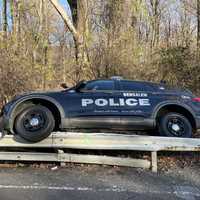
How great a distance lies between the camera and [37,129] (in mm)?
8125

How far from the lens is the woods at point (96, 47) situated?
15.5 metres

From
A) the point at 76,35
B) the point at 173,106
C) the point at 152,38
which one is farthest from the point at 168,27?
the point at 173,106

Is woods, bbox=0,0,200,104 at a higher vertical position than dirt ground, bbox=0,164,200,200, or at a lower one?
higher

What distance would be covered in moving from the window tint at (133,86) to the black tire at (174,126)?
763 mm

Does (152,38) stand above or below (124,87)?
above

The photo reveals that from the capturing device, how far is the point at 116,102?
29.0 ft

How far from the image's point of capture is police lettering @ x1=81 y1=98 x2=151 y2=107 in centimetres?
875

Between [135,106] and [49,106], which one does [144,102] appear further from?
[49,106]

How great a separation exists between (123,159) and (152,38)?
55.7 ft

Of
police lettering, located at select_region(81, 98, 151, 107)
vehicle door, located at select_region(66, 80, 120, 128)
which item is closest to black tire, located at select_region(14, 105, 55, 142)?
vehicle door, located at select_region(66, 80, 120, 128)

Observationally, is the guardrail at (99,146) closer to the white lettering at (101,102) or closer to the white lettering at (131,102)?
the white lettering at (101,102)

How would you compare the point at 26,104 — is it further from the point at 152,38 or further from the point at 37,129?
the point at 152,38

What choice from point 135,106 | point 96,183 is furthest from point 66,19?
point 96,183

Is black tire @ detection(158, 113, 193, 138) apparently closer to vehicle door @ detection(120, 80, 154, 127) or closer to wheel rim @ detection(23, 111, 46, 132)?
vehicle door @ detection(120, 80, 154, 127)
